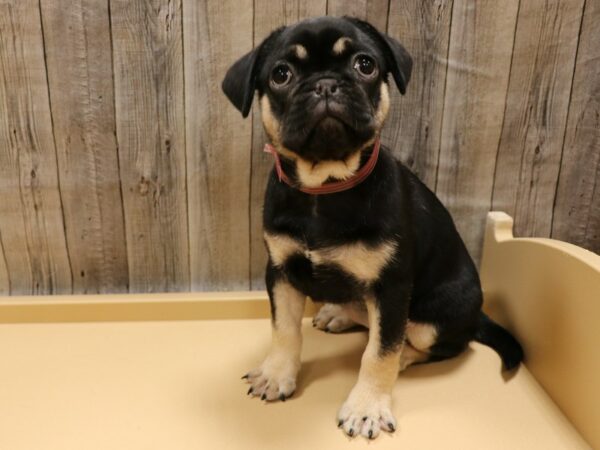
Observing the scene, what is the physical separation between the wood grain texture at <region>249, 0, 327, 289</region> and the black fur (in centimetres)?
38

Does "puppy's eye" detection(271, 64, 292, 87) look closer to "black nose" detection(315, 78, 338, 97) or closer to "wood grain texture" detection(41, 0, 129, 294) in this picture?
"black nose" detection(315, 78, 338, 97)

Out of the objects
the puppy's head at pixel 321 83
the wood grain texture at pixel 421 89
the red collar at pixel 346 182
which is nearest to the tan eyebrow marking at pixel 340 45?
the puppy's head at pixel 321 83

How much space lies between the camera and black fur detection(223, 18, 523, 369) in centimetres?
120

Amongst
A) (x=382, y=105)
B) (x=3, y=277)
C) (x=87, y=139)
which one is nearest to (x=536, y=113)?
(x=382, y=105)

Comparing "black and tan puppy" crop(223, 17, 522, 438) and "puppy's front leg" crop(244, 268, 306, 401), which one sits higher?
"black and tan puppy" crop(223, 17, 522, 438)

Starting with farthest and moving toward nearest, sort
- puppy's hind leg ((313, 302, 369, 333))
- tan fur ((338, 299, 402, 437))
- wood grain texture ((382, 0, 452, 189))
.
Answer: puppy's hind leg ((313, 302, 369, 333)) < wood grain texture ((382, 0, 452, 189)) < tan fur ((338, 299, 402, 437))

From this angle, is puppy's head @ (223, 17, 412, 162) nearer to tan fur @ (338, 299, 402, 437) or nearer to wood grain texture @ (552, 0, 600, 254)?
tan fur @ (338, 299, 402, 437)

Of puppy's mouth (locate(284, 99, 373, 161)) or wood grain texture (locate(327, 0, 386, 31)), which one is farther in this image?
wood grain texture (locate(327, 0, 386, 31))

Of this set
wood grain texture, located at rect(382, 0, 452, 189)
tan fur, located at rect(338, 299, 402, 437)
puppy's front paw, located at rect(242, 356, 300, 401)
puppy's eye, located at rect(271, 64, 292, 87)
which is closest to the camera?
puppy's eye, located at rect(271, 64, 292, 87)

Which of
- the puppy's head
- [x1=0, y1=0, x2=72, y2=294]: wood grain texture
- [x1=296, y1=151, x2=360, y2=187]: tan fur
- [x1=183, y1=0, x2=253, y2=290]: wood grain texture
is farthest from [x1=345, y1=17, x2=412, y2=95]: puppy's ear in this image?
[x1=0, y1=0, x2=72, y2=294]: wood grain texture

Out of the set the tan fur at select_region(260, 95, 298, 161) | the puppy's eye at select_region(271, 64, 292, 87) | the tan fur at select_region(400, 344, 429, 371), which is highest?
the puppy's eye at select_region(271, 64, 292, 87)

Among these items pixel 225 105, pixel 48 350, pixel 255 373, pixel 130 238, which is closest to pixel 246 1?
pixel 225 105

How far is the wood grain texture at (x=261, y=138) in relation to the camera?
5.51 feet

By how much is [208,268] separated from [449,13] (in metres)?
1.18
